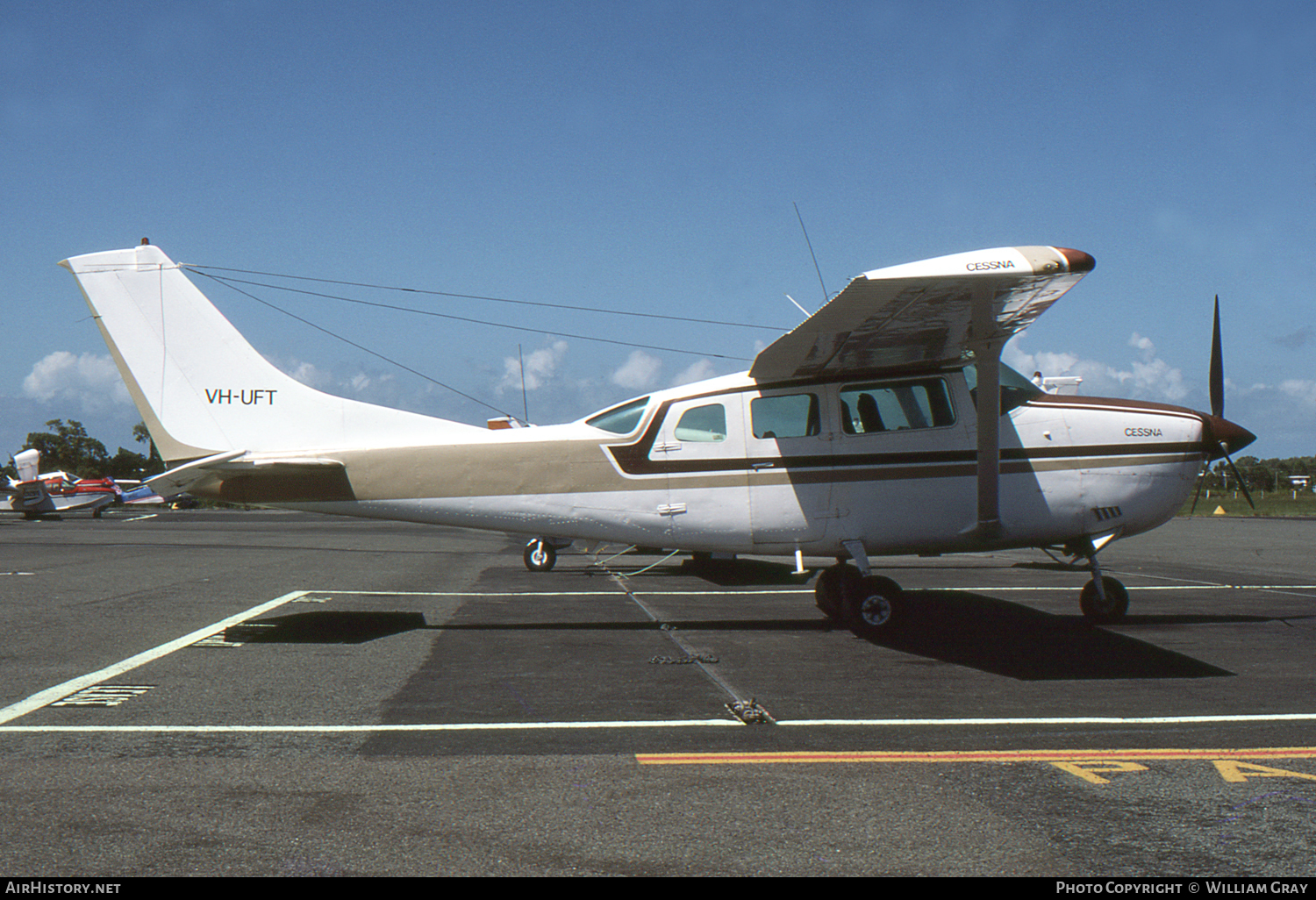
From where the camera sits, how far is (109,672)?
292 inches

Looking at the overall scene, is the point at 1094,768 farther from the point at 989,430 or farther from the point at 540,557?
the point at 540,557

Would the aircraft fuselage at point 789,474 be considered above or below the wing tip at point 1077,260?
below

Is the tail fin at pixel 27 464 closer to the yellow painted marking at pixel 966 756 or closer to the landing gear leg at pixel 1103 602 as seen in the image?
the landing gear leg at pixel 1103 602

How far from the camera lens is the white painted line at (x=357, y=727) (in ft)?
18.3

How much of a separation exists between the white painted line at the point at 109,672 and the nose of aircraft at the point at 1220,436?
10.6 m

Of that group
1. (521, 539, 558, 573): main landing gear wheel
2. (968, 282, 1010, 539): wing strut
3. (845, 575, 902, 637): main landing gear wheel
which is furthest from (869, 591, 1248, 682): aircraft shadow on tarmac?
(521, 539, 558, 573): main landing gear wheel

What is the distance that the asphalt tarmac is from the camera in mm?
3646

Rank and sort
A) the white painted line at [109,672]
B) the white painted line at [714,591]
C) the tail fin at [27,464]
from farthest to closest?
1. the tail fin at [27,464]
2. the white painted line at [714,591]
3. the white painted line at [109,672]

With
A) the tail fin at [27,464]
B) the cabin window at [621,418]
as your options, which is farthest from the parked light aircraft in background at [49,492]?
the cabin window at [621,418]

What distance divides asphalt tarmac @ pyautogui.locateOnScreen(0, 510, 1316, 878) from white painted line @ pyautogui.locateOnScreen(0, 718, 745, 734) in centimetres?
3

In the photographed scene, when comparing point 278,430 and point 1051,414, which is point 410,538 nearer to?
point 278,430
